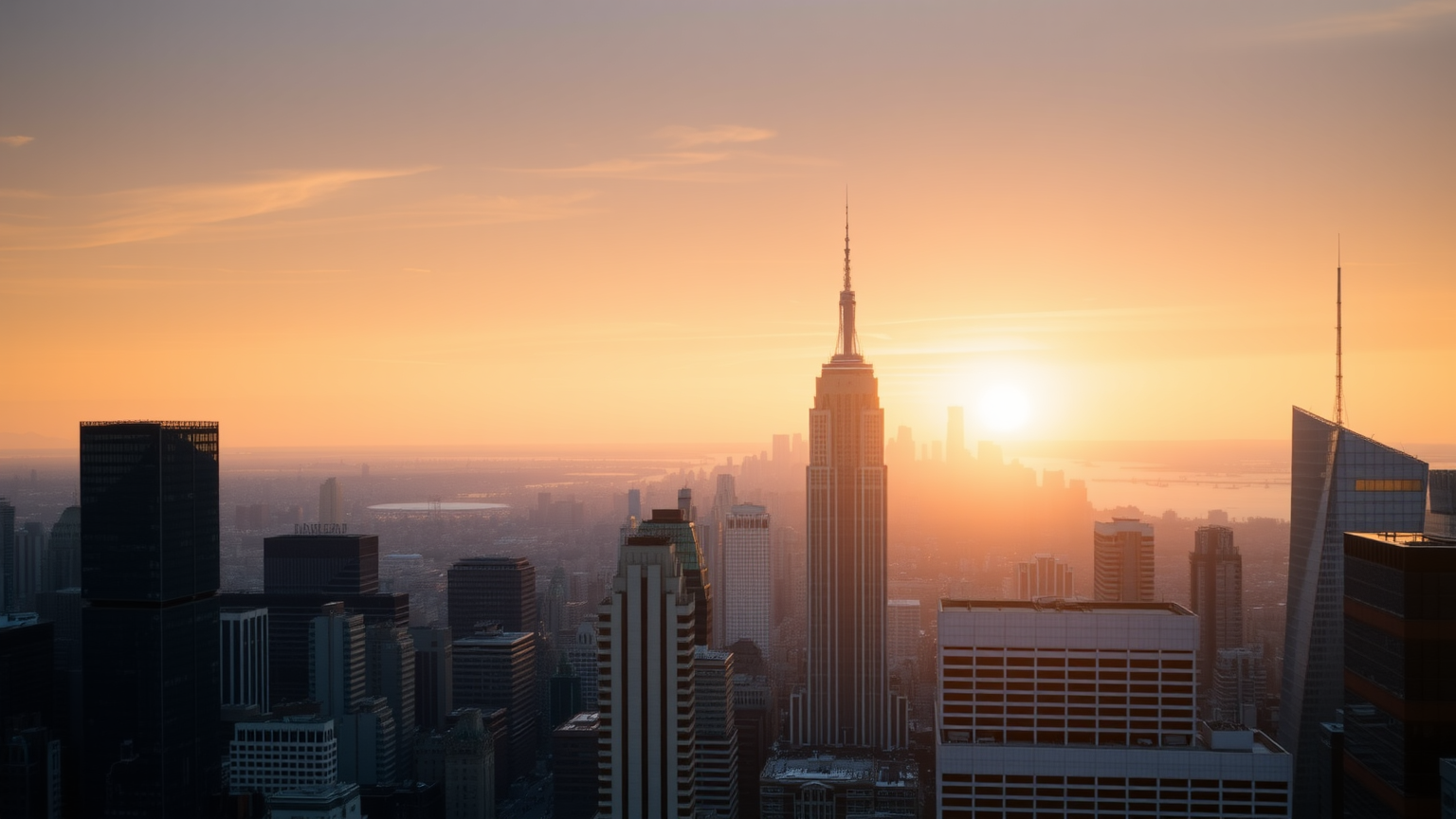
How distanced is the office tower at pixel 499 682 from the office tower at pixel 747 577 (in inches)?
796

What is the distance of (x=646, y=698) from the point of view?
84.1ft

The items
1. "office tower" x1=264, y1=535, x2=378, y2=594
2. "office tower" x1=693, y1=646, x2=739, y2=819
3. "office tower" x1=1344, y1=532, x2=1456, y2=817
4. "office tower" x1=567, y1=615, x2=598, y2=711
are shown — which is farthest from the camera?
"office tower" x1=264, y1=535, x2=378, y2=594

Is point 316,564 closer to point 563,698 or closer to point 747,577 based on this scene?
point 563,698

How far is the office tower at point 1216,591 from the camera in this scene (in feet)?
186

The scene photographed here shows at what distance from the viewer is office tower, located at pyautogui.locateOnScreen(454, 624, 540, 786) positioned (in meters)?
53.5

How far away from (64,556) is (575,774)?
24995mm

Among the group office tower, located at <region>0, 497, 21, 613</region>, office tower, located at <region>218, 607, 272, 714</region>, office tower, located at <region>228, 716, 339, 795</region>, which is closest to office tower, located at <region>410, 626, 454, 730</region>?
office tower, located at <region>218, 607, 272, 714</region>

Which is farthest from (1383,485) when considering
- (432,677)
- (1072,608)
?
(432,677)

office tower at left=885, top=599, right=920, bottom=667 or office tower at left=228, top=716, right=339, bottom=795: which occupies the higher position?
office tower at left=228, top=716, right=339, bottom=795

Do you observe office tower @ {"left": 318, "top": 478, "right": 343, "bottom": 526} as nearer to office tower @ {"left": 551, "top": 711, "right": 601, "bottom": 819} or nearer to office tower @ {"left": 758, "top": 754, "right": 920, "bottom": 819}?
office tower @ {"left": 551, "top": 711, "right": 601, "bottom": 819}

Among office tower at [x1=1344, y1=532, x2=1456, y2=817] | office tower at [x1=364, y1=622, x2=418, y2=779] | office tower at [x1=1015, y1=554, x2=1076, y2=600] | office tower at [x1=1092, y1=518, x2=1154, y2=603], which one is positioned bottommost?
office tower at [x1=364, y1=622, x2=418, y2=779]

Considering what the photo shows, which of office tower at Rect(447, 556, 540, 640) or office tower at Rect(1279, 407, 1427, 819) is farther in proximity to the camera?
office tower at Rect(447, 556, 540, 640)

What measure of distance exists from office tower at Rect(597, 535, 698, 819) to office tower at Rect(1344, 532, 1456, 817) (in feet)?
47.1

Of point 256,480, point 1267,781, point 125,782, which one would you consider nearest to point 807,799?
point 1267,781
